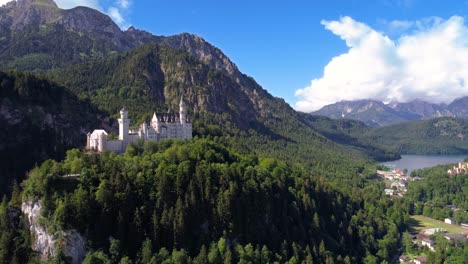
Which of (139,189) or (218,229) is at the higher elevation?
(139,189)

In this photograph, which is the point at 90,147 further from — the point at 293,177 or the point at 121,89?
the point at 121,89

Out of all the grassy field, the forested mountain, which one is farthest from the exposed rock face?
the grassy field

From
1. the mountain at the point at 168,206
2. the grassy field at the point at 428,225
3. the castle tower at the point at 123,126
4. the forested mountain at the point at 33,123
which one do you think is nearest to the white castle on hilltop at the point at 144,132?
the castle tower at the point at 123,126

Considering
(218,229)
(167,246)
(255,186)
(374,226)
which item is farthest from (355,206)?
(167,246)

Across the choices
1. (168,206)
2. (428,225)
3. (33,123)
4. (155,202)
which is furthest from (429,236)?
(33,123)

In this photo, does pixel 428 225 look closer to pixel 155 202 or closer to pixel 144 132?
pixel 144 132
